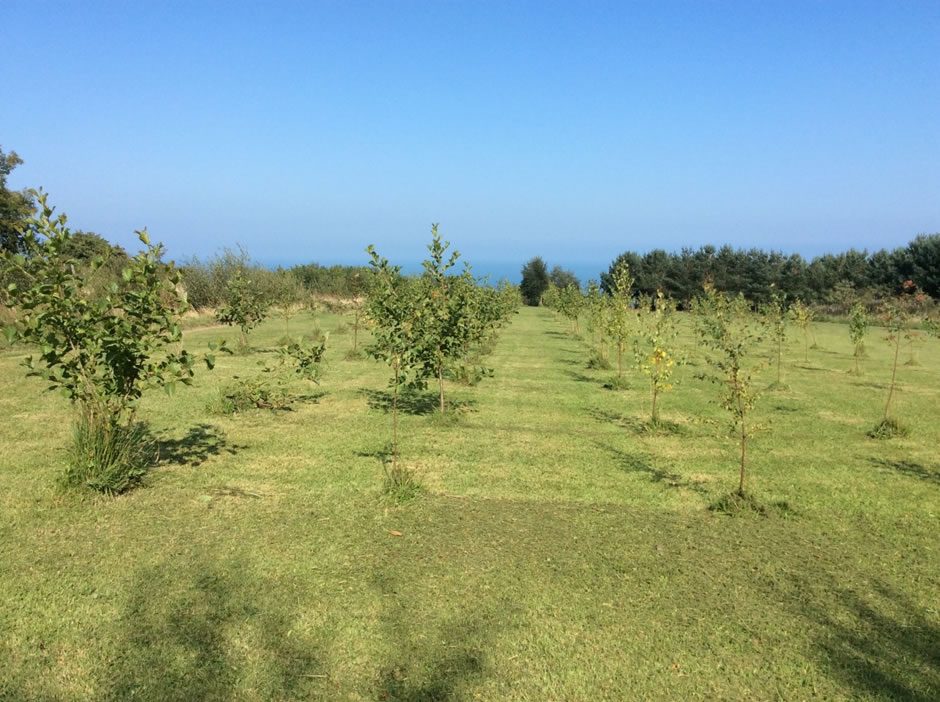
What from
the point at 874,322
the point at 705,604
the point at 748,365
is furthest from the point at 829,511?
the point at 874,322

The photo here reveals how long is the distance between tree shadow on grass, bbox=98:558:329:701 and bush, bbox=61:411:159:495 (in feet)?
6.19

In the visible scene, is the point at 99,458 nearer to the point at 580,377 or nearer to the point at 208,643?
the point at 208,643

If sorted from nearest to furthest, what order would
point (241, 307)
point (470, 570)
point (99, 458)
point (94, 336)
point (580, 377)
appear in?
point (470, 570), point (94, 336), point (99, 458), point (580, 377), point (241, 307)

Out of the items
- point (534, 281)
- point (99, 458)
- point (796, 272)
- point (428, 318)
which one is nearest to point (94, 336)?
point (99, 458)

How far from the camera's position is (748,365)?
1945 centimetres

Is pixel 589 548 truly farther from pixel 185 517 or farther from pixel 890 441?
pixel 890 441

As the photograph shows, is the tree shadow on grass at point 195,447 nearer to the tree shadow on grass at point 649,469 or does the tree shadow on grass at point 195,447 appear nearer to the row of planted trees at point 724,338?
the tree shadow on grass at point 649,469

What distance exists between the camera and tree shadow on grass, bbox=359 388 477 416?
38.0 ft

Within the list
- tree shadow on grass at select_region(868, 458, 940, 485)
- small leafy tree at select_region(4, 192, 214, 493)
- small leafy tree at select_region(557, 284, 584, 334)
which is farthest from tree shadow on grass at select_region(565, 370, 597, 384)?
small leafy tree at select_region(557, 284, 584, 334)

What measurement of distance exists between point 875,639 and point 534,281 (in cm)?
6490

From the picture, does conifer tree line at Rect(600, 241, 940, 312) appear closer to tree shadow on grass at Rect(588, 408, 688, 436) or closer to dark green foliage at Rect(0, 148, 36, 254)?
tree shadow on grass at Rect(588, 408, 688, 436)

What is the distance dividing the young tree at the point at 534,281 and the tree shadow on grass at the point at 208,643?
209ft

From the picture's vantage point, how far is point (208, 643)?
12.9ft

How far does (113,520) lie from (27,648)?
2053mm
